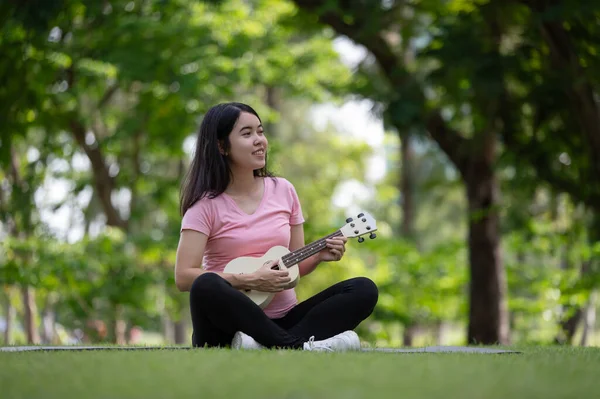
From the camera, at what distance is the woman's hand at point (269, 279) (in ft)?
13.1

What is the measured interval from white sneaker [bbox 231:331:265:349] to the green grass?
315 mm

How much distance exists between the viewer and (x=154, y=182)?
46.5ft

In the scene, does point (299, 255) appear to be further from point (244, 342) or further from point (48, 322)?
point (48, 322)

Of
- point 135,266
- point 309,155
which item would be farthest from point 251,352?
point 309,155

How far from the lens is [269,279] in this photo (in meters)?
4.00

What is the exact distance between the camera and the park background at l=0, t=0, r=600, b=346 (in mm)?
7715

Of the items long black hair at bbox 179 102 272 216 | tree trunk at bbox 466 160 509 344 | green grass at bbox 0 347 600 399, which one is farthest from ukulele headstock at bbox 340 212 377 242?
tree trunk at bbox 466 160 509 344

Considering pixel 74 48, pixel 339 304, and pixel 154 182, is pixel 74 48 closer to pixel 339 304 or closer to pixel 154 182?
pixel 154 182

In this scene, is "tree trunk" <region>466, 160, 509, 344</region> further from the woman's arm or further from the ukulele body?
the woman's arm

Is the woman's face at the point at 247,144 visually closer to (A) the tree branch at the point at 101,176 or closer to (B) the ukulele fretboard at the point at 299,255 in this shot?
(B) the ukulele fretboard at the point at 299,255

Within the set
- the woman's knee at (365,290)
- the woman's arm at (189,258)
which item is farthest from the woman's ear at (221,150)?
the woman's knee at (365,290)

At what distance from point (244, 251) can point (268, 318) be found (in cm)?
42

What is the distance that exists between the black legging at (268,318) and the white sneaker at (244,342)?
0.03m

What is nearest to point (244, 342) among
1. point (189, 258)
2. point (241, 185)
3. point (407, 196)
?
point (189, 258)
